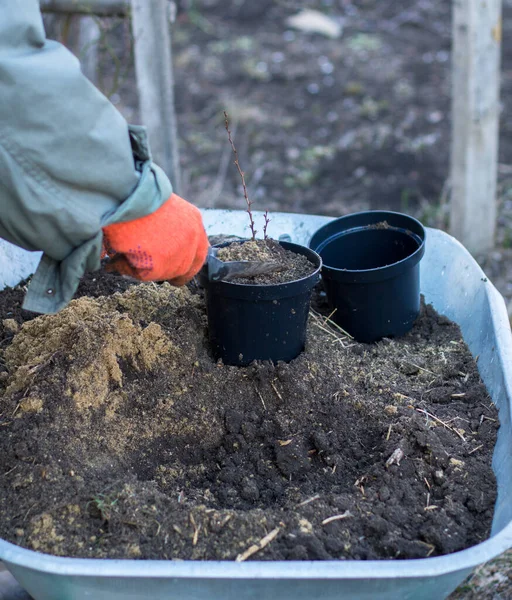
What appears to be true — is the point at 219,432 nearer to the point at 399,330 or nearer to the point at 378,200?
the point at 399,330

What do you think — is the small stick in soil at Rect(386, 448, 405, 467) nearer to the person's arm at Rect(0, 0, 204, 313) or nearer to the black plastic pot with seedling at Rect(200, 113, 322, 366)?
the black plastic pot with seedling at Rect(200, 113, 322, 366)

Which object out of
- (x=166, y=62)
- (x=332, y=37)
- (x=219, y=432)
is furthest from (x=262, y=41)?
(x=219, y=432)

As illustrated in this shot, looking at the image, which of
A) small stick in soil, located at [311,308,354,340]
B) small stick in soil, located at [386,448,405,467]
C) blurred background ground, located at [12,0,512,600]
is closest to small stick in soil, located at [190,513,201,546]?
small stick in soil, located at [386,448,405,467]

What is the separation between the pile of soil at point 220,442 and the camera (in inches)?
56.3

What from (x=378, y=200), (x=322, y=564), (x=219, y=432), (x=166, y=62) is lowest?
(x=378, y=200)

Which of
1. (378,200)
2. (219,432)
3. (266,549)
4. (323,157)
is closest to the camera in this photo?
(266,549)

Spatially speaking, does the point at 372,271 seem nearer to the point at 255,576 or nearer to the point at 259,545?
the point at 259,545

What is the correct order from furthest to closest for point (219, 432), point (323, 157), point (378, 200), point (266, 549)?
point (323, 157) → point (378, 200) → point (219, 432) → point (266, 549)

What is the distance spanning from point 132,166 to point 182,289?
70 cm

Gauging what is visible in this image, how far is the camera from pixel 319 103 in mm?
5191

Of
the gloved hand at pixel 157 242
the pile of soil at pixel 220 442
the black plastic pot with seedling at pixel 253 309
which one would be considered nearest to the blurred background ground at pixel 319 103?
the pile of soil at pixel 220 442

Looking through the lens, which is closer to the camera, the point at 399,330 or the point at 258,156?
the point at 399,330

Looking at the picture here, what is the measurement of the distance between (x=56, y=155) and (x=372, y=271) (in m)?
1.00

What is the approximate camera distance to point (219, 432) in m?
1.77
